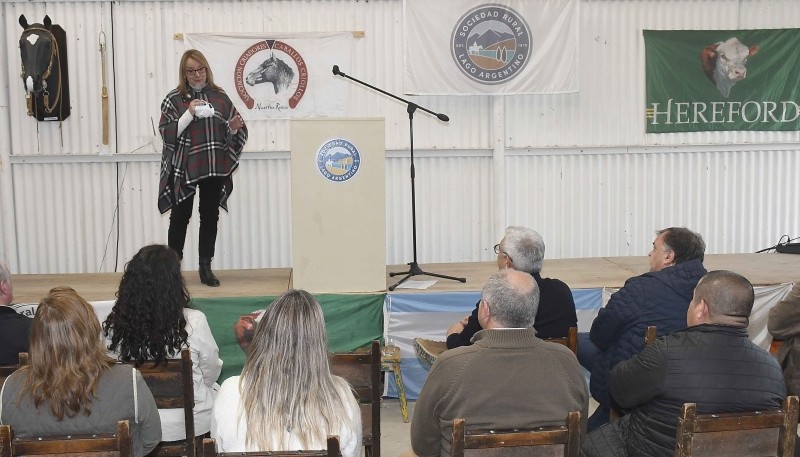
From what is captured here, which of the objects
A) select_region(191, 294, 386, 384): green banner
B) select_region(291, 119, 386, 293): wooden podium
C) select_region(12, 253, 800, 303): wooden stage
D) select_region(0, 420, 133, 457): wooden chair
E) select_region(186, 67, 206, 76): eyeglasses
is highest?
select_region(186, 67, 206, 76): eyeglasses

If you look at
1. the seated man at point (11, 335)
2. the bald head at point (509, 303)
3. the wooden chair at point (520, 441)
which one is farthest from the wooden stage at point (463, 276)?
the wooden chair at point (520, 441)

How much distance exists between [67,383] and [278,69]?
14.1 feet

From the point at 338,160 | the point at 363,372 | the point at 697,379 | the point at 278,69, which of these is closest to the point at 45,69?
the point at 278,69

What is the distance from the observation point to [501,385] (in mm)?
2441

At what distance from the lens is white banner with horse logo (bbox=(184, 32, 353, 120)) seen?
633cm

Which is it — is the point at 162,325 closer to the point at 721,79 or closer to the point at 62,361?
the point at 62,361

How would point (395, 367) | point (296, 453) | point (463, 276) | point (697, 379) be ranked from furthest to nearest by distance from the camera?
point (463, 276)
point (395, 367)
point (697, 379)
point (296, 453)

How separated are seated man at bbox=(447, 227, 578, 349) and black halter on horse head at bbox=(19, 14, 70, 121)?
13.0ft

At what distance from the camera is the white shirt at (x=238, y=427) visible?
87.7 inches

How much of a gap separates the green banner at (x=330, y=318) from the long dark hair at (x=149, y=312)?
146 centimetres

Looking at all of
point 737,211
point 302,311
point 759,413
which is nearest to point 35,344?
point 302,311

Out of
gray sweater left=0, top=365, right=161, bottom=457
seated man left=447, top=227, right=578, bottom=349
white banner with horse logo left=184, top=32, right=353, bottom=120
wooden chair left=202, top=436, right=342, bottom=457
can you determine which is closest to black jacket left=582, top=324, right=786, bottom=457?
seated man left=447, top=227, right=578, bottom=349

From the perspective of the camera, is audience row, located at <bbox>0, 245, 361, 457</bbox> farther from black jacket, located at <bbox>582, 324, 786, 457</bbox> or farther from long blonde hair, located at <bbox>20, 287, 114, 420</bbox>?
black jacket, located at <bbox>582, 324, 786, 457</bbox>

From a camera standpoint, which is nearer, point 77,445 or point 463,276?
point 77,445
